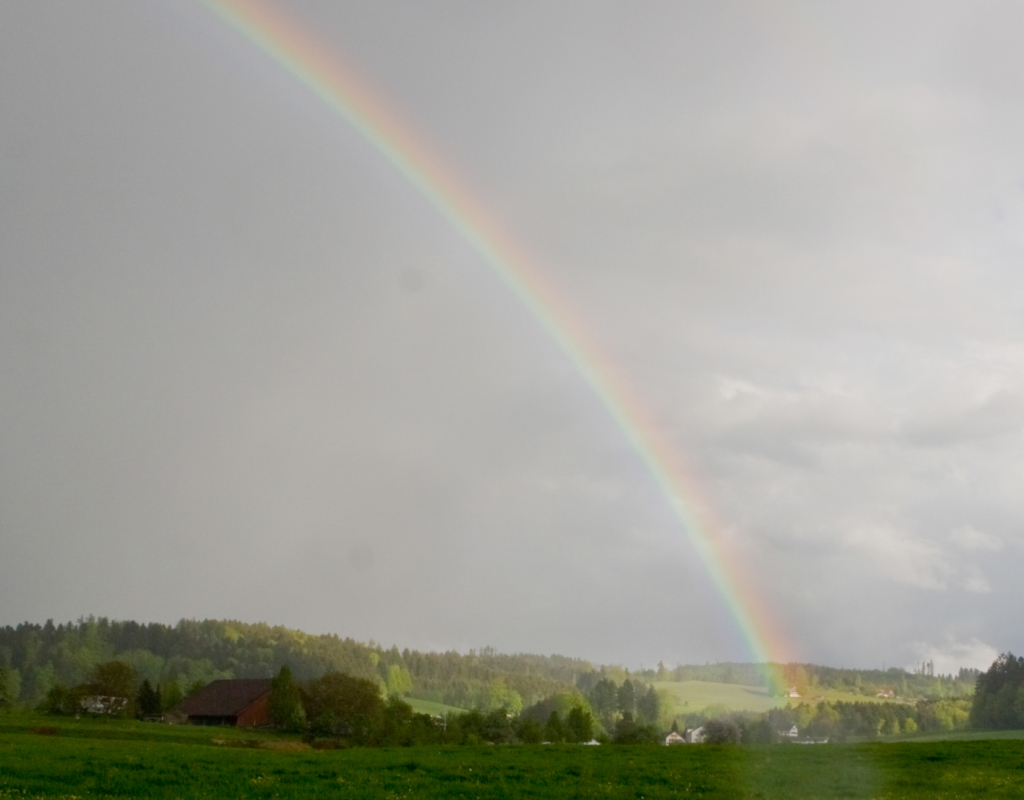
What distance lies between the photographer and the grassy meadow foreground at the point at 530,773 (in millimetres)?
21406

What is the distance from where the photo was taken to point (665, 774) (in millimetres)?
26031

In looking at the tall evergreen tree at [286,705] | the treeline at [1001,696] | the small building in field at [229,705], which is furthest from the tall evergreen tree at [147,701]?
the treeline at [1001,696]

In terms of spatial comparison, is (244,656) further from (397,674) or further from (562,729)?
(562,729)

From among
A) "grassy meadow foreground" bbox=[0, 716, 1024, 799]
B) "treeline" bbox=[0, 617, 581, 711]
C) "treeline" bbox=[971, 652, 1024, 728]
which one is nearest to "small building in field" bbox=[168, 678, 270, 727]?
"treeline" bbox=[0, 617, 581, 711]

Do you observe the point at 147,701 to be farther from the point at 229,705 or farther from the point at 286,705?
the point at 286,705

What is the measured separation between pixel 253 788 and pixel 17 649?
182m

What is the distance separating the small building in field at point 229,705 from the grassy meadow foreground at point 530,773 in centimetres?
7212

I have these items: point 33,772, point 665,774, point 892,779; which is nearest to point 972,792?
point 892,779

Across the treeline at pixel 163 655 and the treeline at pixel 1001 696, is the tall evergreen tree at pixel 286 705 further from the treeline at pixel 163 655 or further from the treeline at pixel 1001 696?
the treeline at pixel 1001 696

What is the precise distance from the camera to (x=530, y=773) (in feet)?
86.0

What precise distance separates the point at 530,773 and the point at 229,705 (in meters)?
88.2

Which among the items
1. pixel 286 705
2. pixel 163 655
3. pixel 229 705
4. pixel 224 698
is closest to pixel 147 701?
pixel 224 698

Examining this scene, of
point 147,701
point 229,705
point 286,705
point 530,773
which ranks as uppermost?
point 530,773

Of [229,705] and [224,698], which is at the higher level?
[224,698]
